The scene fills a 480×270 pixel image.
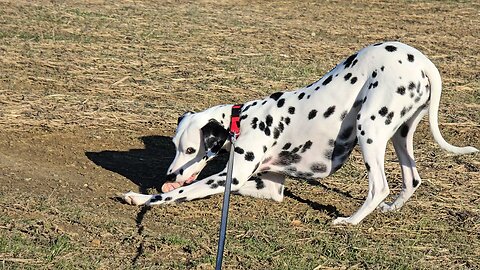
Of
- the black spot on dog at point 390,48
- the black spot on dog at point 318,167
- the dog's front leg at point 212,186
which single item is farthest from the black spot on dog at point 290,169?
the black spot on dog at point 390,48

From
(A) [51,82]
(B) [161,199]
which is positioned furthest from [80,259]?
(A) [51,82]

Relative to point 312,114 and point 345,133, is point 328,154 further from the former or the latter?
point 312,114

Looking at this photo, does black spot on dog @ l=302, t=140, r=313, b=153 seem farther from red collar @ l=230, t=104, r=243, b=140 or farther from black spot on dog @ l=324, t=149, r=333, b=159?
red collar @ l=230, t=104, r=243, b=140

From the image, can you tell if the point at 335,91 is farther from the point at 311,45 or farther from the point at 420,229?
the point at 311,45

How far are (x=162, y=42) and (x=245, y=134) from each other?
7.20 meters

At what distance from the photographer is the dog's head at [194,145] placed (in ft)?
27.8

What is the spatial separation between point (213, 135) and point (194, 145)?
0.70ft

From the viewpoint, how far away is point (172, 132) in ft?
35.7

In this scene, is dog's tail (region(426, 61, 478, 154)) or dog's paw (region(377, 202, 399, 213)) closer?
dog's tail (region(426, 61, 478, 154))

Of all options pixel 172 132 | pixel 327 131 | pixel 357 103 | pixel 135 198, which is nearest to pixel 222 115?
pixel 327 131

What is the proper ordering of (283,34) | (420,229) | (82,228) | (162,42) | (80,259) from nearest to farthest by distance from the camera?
(80,259) < (82,228) < (420,229) < (162,42) < (283,34)

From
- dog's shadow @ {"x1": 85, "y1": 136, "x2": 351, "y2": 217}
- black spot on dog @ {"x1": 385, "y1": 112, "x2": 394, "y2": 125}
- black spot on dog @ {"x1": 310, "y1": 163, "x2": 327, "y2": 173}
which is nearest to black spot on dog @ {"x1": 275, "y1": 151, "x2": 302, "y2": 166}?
black spot on dog @ {"x1": 310, "y1": 163, "x2": 327, "y2": 173}

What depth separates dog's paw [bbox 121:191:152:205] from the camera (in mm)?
8283

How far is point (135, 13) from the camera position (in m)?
17.5
